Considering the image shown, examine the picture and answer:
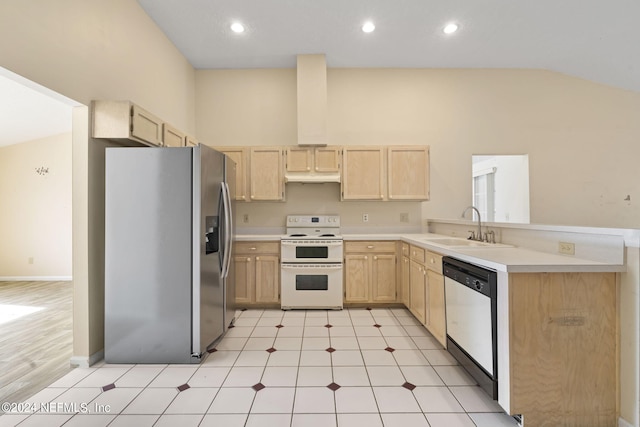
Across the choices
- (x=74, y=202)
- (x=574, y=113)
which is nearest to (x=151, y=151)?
(x=74, y=202)

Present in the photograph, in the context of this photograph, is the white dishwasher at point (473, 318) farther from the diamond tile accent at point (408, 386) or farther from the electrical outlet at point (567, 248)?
the electrical outlet at point (567, 248)

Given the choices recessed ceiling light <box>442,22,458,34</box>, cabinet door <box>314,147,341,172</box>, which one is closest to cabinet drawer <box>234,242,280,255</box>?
cabinet door <box>314,147,341,172</box>

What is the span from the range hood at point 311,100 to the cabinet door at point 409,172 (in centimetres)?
100

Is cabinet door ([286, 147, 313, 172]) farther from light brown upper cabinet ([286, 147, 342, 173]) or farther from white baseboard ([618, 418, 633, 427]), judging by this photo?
white baseboard ([618, 418, 633, 427])

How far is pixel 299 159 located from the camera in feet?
12.1

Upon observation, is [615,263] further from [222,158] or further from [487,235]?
[222,158]

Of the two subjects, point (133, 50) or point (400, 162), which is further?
A: point (400, 162)

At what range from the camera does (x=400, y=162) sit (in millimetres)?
3664

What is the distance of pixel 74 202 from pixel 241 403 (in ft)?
6.66

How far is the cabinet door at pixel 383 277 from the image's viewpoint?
11.3 feet

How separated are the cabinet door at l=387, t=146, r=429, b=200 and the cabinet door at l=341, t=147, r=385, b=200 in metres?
0.15

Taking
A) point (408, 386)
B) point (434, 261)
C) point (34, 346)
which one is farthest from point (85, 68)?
point (408, 386)

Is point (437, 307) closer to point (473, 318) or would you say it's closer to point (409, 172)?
point (473, 318)

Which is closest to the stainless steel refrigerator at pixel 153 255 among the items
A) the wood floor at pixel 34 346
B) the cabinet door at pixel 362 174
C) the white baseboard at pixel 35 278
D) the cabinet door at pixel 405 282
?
the wood floor at pixel 34 346
